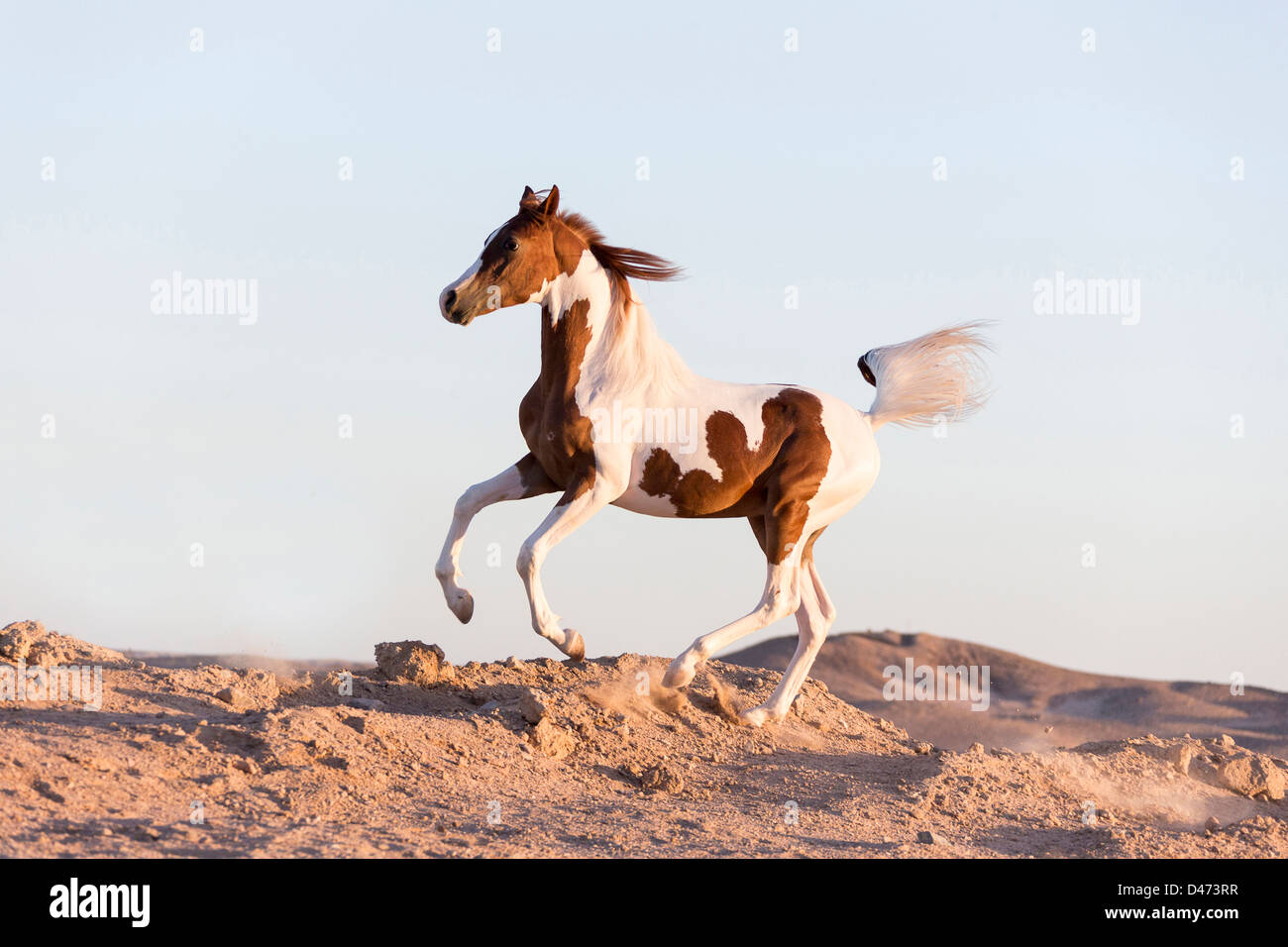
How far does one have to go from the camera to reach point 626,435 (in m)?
7.99

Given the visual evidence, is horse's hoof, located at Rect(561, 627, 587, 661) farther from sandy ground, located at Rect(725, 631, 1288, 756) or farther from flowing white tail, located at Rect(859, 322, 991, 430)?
sandy ground, located at Rect(725, 631, 1288, 756)

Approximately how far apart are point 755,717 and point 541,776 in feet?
7.27

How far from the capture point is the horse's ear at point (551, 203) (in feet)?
26.5

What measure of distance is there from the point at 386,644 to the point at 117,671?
174 cm

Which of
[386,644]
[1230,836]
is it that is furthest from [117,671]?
[1230,836]

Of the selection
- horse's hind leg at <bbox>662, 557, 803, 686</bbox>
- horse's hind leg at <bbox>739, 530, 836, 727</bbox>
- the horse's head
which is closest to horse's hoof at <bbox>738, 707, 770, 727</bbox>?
horse's hind leg at <bbox>739, 530, 836, 727</bbox>

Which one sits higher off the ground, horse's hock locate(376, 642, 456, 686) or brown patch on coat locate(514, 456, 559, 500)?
brown patch on coat locate(514, 456, 559, 500)

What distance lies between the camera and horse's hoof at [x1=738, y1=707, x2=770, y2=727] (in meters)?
8.85

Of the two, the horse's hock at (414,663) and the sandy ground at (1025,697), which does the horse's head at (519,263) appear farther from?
the sandy ground at (1025,697)

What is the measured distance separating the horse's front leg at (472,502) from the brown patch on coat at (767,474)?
28.0 inches

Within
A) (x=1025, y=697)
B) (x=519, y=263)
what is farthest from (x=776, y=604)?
(x=1025, y=697)

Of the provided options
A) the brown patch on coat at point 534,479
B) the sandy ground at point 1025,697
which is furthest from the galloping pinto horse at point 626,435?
the sandy ground at point 1025,697

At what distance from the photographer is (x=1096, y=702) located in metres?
20.6
